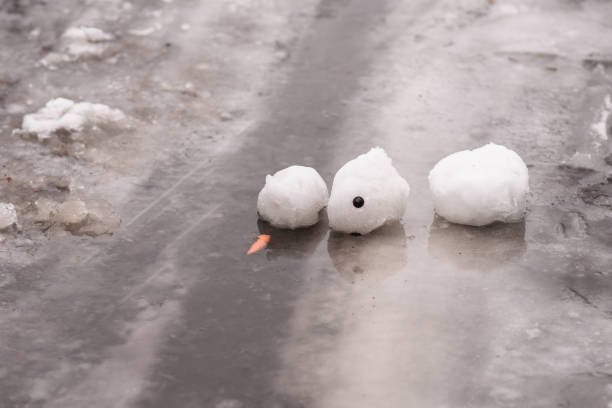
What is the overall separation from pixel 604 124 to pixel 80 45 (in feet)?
11.6

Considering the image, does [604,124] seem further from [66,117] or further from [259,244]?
[66,117]

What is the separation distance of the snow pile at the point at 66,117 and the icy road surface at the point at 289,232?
53 millimetres

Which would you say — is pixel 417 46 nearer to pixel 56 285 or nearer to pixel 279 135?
pixel 279 135

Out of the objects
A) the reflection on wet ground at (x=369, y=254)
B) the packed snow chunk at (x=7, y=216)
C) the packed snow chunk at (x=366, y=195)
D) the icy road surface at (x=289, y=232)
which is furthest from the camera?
the packed snow chunk at (x=7, y=216)

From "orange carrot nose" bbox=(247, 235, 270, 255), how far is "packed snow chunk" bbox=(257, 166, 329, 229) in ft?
0.34

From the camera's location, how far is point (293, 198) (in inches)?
146

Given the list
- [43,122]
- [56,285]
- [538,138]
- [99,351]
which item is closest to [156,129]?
[43,122]

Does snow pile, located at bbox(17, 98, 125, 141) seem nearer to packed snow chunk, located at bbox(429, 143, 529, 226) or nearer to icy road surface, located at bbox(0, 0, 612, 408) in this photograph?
icy road surface, located at bbox(0, 0, 612, 408)

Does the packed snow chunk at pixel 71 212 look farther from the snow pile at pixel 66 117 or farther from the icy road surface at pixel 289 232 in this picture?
the snow pile at pixel 66 117

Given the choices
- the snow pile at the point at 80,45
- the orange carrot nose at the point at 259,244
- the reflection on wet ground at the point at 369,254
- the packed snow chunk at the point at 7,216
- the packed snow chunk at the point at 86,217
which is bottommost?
the reflection on wet ground at the point at 369,254

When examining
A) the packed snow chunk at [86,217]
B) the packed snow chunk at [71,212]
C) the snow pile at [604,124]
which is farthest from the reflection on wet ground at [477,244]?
the packed snow chunk at [71,212]

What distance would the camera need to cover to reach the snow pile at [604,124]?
4609 millimetres

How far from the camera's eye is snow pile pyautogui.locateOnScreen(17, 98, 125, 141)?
4582mm

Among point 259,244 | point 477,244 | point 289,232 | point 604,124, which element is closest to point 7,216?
point 259,244
